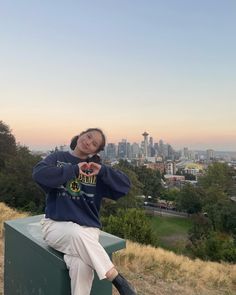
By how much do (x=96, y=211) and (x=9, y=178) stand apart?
26.1 metres

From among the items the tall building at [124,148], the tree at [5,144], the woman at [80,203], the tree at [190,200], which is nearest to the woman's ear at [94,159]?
the woman at [80,203]

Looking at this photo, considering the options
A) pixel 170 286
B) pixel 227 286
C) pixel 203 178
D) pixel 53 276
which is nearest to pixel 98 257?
pixel 53 276

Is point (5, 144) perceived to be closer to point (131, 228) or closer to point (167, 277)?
point (131, 228)

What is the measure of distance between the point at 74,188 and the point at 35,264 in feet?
2.21

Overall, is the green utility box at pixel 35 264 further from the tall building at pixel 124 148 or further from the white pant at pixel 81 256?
the tall building at pixel 124 148

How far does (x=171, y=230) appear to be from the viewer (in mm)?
39250

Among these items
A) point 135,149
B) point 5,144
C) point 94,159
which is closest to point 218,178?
point 5,144

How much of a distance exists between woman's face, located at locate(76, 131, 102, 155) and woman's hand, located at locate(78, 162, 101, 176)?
163 mm

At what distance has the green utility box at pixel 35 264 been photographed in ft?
8.67

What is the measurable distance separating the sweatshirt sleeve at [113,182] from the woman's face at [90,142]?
18cm

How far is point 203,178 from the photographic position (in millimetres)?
59281

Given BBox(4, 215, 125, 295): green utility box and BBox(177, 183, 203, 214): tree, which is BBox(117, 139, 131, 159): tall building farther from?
BBox(4, 215, 125, 295): green utility box

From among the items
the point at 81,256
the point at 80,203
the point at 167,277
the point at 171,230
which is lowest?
the point at 171,230

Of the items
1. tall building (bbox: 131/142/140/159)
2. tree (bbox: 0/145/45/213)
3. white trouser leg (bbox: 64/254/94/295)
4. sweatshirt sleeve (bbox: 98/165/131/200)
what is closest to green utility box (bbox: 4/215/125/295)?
white trouser leg (bbox: 64/254/94/295)
